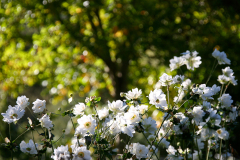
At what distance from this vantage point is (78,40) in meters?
3.30

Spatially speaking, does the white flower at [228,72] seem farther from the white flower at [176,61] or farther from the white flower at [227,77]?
the white flower at [176,61]

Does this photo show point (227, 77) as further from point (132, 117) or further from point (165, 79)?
point (132, 117)

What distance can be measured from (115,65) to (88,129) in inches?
117

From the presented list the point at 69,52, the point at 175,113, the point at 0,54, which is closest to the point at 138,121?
the point at 175,113

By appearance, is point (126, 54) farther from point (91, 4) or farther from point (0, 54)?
point (0, 54)

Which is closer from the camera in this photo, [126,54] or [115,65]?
[126,54]

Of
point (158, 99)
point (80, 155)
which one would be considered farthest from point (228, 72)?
point (80, 155)

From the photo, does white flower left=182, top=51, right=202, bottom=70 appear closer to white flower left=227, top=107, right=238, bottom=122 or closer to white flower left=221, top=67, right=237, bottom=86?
white flower left=221, top=67, right=237, bottom=86

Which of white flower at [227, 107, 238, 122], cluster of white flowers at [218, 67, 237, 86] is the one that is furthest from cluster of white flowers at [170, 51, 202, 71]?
white flower at [227, 107, 238, 122]

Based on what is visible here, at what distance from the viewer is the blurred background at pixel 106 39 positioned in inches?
127

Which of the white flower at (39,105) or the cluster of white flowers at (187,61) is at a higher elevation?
the cluster of white flowers at (187,61)

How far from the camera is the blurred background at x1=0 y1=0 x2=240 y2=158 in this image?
127 inches

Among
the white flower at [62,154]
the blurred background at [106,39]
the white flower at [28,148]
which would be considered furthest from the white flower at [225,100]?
the blurred background at [106,39]

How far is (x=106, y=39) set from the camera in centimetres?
337
